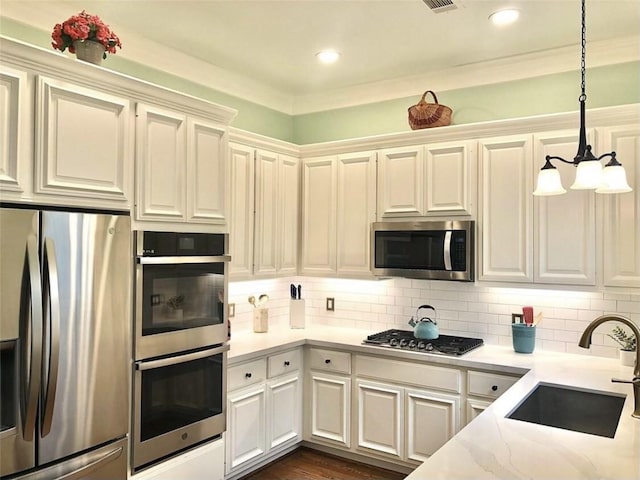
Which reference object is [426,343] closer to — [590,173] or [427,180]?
[427,180]

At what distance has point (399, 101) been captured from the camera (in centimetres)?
409

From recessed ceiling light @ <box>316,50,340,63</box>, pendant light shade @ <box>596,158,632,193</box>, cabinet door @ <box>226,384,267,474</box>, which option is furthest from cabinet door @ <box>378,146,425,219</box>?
cabinet door @ <box>226,384,267,474</box>

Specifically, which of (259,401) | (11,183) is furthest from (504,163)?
(11,183)

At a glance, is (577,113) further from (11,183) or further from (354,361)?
(11,183)

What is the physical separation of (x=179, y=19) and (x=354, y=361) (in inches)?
96.9

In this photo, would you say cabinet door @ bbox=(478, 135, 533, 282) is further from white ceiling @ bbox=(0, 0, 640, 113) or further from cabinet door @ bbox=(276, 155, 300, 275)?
cabinet door @ bbox=(276, 155, 300, 275)

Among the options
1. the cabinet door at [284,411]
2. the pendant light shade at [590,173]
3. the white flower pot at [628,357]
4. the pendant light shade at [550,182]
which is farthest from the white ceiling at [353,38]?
the cabinet door at [284,411]

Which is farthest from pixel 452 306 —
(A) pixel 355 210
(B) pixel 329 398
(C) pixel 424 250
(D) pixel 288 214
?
(D) pixel 288 214

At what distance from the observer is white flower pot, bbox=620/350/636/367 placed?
9.70 feet

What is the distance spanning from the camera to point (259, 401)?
3.44 metres

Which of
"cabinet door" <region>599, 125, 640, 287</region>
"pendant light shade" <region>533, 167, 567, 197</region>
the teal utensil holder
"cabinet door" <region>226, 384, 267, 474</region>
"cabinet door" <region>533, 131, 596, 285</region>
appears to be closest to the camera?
"pendant light shade" <region>533, 167, 567, 197</region>

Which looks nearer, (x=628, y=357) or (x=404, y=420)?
(x=628, y=357)

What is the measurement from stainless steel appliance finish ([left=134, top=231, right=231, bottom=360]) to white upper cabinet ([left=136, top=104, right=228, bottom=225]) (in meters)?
0.13

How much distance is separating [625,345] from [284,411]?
223 centimetres
